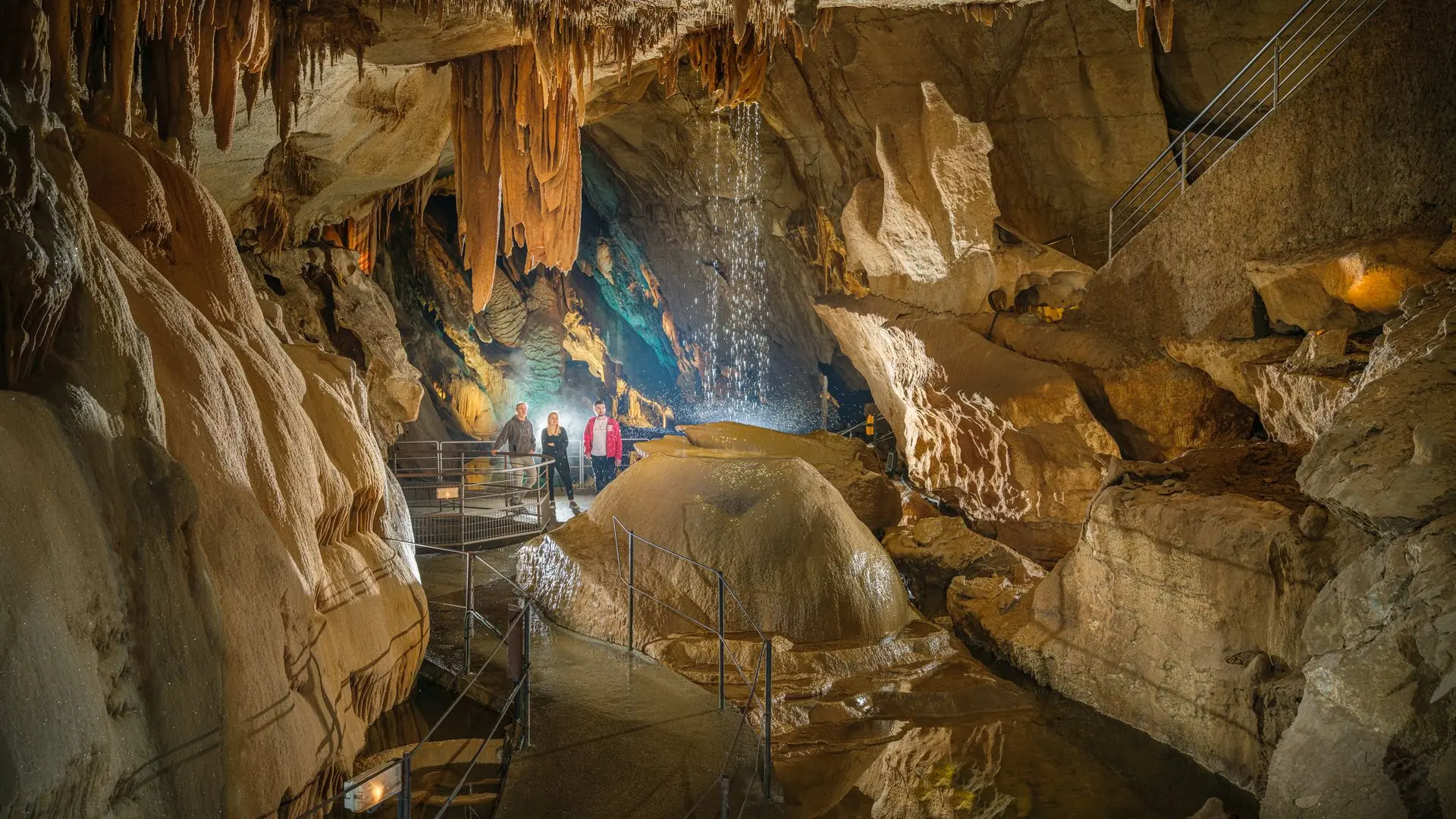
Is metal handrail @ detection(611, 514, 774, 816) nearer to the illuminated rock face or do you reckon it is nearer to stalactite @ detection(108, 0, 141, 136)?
the illuminated rock face

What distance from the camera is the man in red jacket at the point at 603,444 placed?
43.7 feet

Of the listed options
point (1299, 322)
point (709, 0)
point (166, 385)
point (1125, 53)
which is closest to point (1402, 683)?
point (1299, 322)

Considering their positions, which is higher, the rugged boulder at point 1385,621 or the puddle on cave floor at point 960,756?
the rugged boulder at point 1385,621

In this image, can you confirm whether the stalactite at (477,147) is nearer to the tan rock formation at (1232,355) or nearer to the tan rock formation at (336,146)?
the tan rock formation at (336,146)

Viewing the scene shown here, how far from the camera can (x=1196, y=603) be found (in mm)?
5770

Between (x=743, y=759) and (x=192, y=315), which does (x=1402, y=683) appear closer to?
(x=743, y=759)

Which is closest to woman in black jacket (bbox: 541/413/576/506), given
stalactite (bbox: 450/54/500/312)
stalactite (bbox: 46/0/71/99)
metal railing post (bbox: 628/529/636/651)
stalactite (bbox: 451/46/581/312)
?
stalactite (bbox: 451/46/581/312)

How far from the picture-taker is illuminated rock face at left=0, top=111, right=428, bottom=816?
7.95 ft

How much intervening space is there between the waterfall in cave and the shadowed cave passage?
0.25 m

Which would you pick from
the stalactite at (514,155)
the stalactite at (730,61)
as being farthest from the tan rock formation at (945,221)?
the stalactite at (514,155)

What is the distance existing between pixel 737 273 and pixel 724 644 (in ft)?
43.4

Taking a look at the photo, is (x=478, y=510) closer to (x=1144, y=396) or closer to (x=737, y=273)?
(x=1144, y=396)

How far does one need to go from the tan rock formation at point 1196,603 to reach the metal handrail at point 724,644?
2.41m

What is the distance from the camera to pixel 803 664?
6.45m
